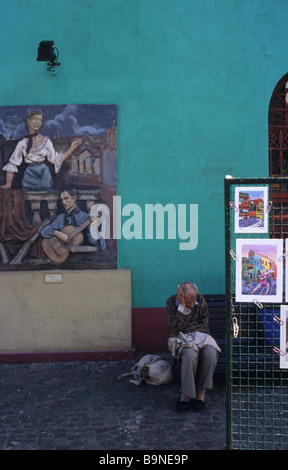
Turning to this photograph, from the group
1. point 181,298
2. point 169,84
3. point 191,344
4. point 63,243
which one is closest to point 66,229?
point 63,243

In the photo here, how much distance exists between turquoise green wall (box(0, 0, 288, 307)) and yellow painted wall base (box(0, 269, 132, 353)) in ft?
1.54

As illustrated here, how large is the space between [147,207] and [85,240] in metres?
0.96

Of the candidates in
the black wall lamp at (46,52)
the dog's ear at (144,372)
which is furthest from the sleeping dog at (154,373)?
the black wall lamp at (46,52)

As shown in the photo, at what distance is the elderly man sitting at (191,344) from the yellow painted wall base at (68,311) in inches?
42.7

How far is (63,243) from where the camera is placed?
192 inches

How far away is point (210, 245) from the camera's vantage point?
4.96 meters

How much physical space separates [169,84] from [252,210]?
303cm

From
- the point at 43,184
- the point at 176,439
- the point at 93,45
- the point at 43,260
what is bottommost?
the point at 176,439

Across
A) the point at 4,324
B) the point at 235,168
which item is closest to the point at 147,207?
the point at 235,168

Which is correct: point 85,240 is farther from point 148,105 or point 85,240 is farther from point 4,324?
point 148,105

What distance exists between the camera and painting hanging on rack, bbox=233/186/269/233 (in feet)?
8.36

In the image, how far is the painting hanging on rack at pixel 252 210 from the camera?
255cm

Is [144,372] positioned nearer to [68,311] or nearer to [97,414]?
[97,414]

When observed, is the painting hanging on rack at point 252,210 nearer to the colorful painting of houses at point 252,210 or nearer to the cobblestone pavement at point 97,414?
the colorful painting of houses at point 252,210
